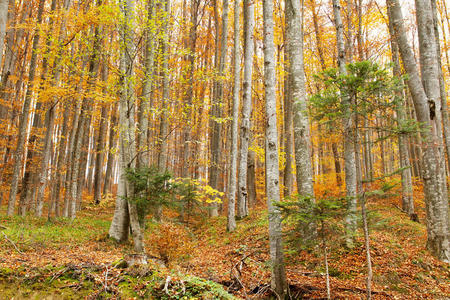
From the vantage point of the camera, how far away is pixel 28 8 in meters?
13.3

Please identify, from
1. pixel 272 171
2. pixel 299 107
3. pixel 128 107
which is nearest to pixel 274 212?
pixel 272 171

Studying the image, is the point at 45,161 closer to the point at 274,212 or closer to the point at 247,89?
the point at 247,89

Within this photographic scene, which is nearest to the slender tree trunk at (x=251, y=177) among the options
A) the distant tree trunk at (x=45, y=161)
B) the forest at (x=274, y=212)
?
the forest at (x=274, y=212)

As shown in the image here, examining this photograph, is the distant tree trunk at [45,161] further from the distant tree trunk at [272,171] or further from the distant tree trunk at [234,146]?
the distant tree trunk at [272,171]

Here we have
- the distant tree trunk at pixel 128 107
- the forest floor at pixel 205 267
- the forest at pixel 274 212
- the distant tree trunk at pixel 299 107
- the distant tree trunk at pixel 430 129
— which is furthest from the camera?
the distant tree trunk at pixel 128 107

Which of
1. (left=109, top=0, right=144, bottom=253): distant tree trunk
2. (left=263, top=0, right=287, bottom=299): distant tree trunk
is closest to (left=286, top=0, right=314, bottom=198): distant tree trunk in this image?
(left=263, top=0, right=287, bottom=299): distant tree trunk

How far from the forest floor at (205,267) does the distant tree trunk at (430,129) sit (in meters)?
0.59

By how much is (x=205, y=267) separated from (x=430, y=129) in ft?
19.8

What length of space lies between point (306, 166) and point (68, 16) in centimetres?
1018

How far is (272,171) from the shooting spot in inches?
193

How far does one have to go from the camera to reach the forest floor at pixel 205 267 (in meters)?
3.94

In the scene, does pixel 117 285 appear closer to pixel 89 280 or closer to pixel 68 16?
pixel 89 280

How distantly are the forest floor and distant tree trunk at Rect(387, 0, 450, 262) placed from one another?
0.59 meters

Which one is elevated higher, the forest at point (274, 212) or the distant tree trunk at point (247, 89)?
the distant tree trunk at point (247, 89)
